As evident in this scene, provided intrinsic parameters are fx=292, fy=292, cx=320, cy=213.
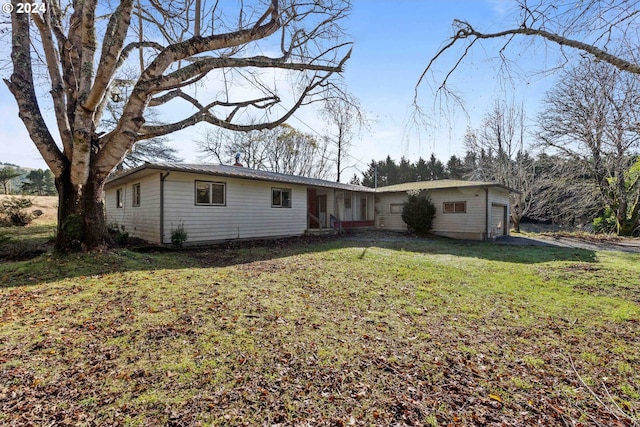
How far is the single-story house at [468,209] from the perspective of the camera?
1463cm

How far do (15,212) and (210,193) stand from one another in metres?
14.7

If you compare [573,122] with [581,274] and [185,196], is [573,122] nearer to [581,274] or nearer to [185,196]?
[581,274]

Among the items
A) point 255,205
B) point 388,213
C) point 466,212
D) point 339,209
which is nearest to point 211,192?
point 255,205

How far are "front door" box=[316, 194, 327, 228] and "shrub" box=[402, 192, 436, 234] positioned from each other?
462 centimetres

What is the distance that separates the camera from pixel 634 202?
16625 mm

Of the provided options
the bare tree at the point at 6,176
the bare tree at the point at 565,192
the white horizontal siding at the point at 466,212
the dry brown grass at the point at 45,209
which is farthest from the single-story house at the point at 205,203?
the bare tree at the point at 6,176

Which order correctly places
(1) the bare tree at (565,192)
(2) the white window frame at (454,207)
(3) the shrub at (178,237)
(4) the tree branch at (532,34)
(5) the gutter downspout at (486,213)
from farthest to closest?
(1) the bare tree at (565,192) < (2) the white window frame at (454,207) < (5) the gutter downspout at (486,213) < (3) the shrub at (178,237) < (4) the tree branch at (532,34)

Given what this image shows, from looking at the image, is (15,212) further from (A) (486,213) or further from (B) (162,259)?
(A) (486,213)

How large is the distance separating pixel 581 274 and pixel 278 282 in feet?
22.7

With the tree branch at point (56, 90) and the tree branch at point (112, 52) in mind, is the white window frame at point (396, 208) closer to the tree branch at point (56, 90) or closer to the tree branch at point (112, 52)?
the tree branch at point (112, 52)

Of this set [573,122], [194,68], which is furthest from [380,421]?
[573,122]

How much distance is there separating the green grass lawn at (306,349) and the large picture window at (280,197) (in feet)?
23.4

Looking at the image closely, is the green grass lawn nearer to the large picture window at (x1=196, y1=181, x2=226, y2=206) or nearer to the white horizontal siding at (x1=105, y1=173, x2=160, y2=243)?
the white horizontal siding at (x1=105, y1=173, x2=160, y2=243)

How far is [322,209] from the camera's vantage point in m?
17.5
